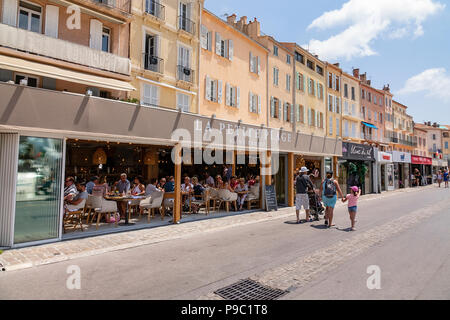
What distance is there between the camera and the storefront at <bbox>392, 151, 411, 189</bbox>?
3005 cm

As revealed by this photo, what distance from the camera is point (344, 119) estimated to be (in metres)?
34.8

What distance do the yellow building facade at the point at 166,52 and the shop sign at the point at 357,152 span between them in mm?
10771

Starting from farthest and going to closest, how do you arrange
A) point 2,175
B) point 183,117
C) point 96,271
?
point 183,117 < point 2,175 < point 96,271

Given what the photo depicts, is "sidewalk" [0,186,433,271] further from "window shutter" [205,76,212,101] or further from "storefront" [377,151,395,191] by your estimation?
"storefront" [377,151,395,191]

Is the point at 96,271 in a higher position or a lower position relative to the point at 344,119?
lower

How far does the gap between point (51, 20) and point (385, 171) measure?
2830cm

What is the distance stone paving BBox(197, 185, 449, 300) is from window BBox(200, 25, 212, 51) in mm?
14804

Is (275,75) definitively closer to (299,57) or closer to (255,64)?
(255,64)

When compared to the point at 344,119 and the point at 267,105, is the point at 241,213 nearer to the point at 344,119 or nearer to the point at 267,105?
the point at 267,105

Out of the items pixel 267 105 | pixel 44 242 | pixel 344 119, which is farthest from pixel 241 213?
pixel 344 119

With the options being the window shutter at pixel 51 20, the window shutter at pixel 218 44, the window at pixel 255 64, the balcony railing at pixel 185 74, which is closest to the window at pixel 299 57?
the window at pixel 255 64

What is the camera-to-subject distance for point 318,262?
5867 mm
